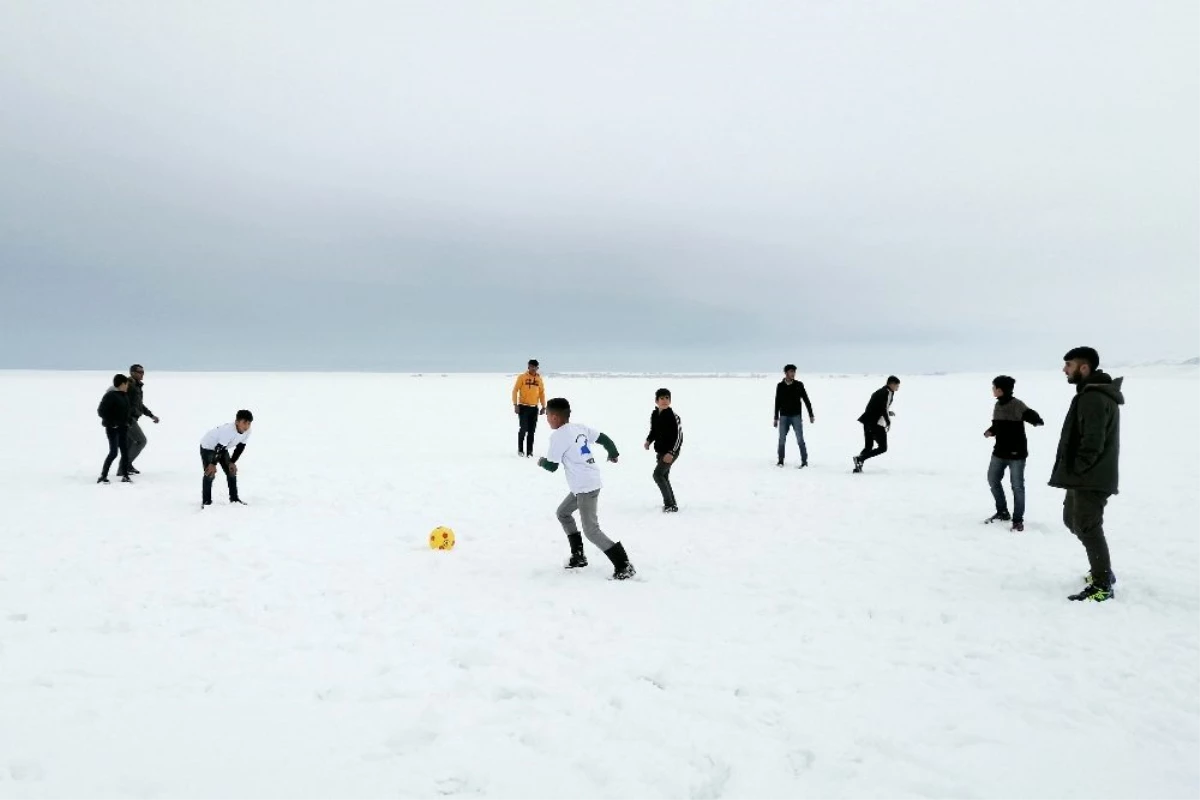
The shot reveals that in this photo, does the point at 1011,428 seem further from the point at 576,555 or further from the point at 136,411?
the point at 136,411

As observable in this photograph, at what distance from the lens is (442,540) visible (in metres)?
9.62

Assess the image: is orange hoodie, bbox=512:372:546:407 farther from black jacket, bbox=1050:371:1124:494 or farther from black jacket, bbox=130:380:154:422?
black jacket, bbox=1050:371:1124:494

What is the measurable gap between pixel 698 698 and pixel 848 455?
16015mm

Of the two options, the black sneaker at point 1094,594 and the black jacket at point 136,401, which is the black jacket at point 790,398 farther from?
the black jacket at point 136,401

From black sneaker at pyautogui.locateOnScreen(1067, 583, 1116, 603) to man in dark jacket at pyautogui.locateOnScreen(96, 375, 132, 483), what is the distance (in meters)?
16.0

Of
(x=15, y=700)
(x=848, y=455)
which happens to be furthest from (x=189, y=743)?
(x=848, y=455)

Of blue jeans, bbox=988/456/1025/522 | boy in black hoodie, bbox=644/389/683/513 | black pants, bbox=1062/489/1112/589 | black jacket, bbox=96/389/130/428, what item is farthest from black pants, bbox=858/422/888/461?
black jacket, bbox=96/389/130/428

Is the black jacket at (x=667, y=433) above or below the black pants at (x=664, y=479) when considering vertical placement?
above

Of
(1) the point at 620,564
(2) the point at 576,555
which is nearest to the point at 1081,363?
(1) the point at 620,564

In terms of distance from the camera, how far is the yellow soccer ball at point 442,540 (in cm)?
961

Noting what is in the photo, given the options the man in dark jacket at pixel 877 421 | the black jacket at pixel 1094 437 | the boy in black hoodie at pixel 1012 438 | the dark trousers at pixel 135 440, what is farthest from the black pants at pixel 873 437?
the dark trousers at pixel 135 440

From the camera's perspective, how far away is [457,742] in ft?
15.0

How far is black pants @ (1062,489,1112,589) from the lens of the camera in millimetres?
7055

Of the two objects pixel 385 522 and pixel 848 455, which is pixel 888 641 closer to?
pixel 385 522
